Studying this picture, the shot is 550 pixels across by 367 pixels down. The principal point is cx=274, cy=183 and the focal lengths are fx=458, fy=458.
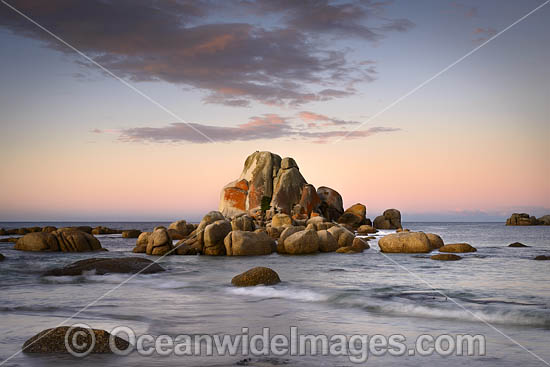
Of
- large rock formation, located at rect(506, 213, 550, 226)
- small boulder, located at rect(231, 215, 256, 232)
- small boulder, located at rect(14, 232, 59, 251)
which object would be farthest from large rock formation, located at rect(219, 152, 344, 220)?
large rock formation, located at rect(506, 213, 550, 226)

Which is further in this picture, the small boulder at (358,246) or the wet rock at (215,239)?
the small boulder at (358,246)

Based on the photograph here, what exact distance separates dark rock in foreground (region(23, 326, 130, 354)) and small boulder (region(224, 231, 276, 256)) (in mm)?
18523

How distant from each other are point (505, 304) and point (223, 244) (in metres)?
17.4

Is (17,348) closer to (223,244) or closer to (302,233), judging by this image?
(223,244)

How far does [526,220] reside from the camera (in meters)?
106

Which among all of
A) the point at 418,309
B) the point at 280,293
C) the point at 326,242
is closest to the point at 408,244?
the point at 326,242

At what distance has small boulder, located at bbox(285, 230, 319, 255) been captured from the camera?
26906 millimetres

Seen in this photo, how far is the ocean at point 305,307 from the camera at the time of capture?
21.8 feet

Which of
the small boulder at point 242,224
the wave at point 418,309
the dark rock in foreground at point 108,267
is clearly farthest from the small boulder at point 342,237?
the wave at point 418,309

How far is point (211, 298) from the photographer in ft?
39.7

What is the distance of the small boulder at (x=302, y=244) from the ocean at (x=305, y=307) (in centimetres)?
767

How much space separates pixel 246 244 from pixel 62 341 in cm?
1904

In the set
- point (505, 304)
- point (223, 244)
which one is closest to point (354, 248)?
point (223, 244)

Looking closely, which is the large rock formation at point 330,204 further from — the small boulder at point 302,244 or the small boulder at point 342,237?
the small boulder at point 302,244
